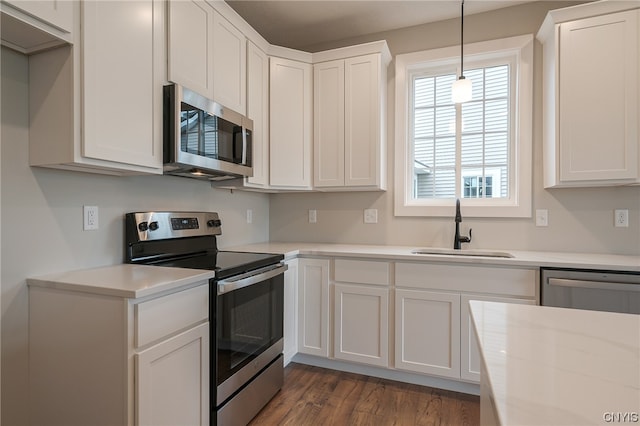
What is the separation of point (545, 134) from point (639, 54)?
2.07 ft

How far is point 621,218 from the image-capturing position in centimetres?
226

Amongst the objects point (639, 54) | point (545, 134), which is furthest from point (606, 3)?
point (545, 134)

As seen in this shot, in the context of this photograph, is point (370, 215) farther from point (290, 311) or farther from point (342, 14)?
point (342, 14)

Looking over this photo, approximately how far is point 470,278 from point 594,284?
24.3 inches

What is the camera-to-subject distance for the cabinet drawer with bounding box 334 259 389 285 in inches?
90.5

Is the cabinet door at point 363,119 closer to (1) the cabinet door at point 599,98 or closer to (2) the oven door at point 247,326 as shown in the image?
(2) the oven door at point 247,326

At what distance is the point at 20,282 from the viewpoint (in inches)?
53.7

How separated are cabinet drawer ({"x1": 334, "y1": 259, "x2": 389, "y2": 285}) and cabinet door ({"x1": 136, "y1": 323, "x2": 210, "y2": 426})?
1102 millimetres

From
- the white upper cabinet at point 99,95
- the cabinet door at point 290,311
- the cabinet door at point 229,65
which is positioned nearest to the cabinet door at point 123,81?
the white upper cabinet at point 99,95

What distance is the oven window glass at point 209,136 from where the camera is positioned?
1739 mm

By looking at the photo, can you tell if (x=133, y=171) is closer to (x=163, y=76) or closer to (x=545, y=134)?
(x=163, y=76)

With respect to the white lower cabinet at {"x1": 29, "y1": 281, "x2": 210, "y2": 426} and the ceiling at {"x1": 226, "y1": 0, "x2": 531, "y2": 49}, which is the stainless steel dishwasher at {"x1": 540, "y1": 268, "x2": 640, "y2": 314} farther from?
the ceiling at {"x1": 226, "y1": 0, "x2": 531, "y2": 49}

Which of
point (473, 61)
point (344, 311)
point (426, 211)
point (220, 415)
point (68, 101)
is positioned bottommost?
point (220, 415)

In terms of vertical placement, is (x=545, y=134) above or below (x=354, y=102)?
below
